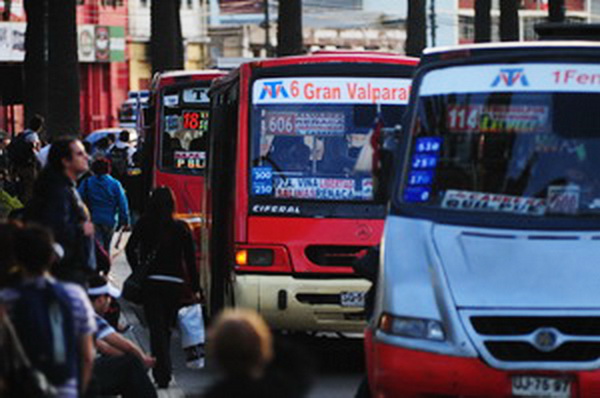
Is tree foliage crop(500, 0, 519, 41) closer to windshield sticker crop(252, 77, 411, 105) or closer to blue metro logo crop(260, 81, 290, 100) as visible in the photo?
windshield sticker crop(252, 77, 411, 105)

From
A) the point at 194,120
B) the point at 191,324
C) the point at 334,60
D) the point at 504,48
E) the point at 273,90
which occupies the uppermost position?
the point at 504,48

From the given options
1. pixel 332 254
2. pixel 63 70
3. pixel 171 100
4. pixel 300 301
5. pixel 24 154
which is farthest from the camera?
pixel 63 70

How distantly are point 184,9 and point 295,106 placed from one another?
77.9 metres

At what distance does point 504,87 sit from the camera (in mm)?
10500

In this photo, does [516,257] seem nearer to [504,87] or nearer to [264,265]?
[504,87]

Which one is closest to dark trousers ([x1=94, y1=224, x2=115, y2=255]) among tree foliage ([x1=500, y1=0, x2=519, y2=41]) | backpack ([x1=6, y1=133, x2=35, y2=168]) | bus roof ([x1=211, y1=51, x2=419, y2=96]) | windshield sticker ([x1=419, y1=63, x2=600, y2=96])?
backpack ([x1=6, y1=133, x2=35, y2=168])

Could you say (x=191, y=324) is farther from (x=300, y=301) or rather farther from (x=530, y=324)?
(x=530, y=324)

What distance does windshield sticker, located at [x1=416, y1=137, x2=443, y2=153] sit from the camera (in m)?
10.5

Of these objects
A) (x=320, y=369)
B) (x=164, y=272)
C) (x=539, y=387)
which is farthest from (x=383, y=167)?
(x=320, y=369)

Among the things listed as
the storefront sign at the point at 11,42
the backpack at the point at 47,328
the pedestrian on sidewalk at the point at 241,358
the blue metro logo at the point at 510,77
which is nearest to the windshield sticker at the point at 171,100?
the blue metro logo at the point at 510,77

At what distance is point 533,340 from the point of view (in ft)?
31.8

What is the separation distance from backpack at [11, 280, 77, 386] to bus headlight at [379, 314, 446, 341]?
2.61 metres

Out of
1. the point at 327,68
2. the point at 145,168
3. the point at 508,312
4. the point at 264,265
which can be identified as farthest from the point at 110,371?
the point at 145,168

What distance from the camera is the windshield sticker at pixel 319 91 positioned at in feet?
47.1
